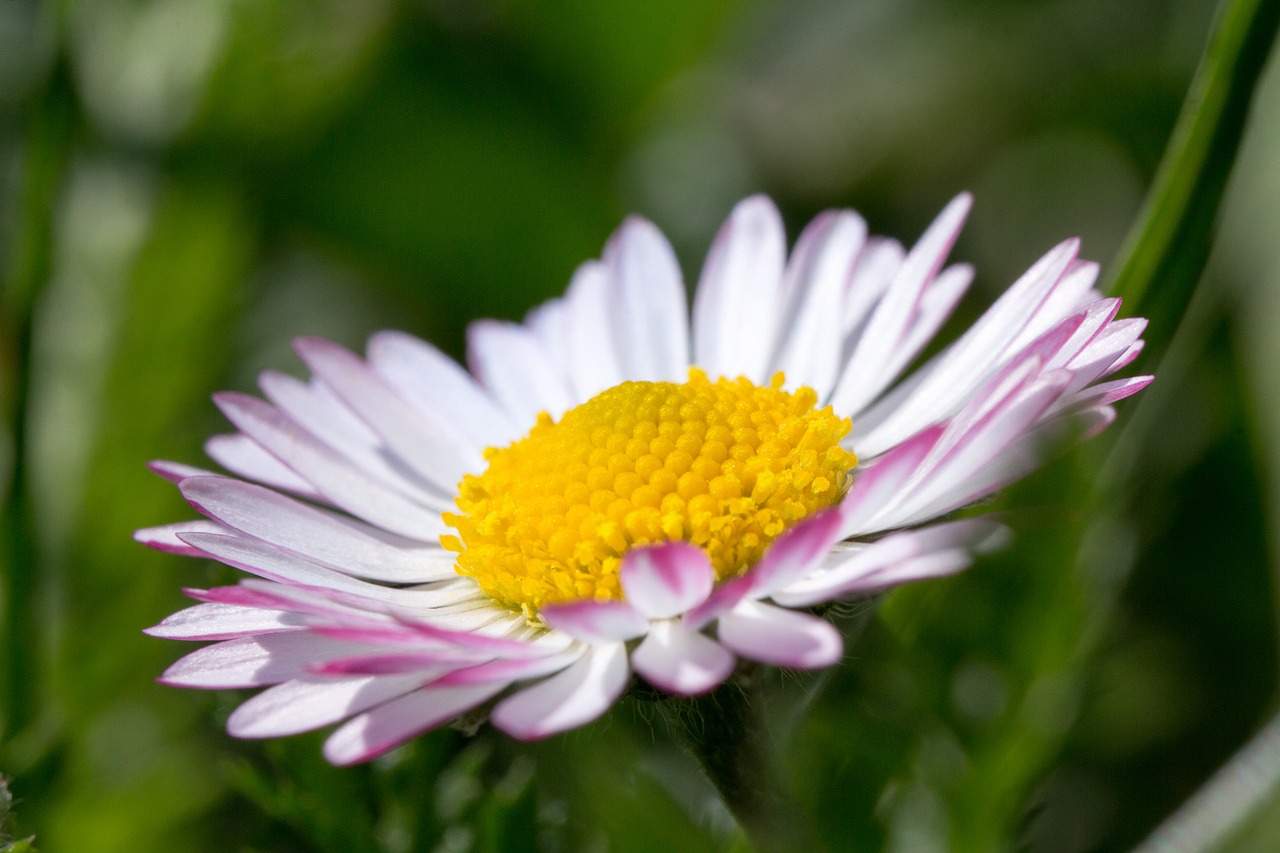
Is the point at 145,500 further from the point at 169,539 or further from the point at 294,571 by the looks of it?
the point at 294,571

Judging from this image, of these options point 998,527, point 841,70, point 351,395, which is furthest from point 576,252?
point 998,527

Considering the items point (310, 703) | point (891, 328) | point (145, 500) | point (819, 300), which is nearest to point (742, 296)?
point (819, 300)

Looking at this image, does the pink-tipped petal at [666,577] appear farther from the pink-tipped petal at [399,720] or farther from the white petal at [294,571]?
the white petal at [294,571]

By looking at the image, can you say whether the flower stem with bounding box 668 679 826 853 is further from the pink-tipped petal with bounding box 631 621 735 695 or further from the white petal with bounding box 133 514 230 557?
the white petal with bounding box 133 514 230 557

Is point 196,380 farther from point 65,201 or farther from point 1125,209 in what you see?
point 1125,209

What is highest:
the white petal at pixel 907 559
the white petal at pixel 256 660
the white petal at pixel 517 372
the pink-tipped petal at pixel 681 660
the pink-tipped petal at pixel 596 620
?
the white petal at pixel 517 372

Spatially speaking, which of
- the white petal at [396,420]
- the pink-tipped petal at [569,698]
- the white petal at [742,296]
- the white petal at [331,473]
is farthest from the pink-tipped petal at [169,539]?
the white petal at [742,296]

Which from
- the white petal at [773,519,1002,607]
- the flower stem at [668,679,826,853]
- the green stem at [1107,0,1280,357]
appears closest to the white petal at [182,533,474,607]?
the flower stem at [668,679,826,853]
